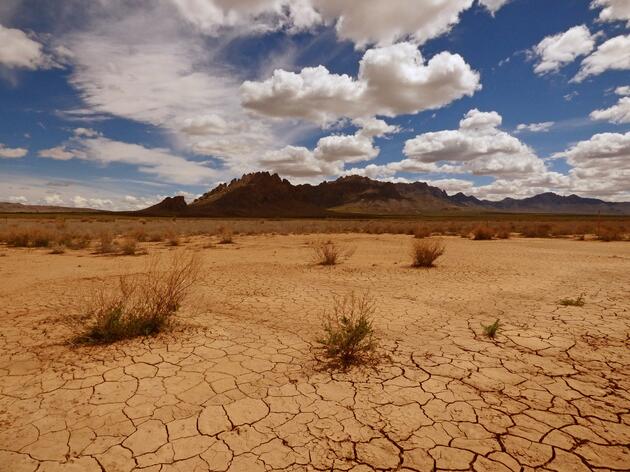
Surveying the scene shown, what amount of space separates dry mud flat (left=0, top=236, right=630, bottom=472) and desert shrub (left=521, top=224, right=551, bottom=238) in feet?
63.3

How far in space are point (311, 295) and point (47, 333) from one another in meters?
3.90

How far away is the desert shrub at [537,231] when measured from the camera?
2288cm

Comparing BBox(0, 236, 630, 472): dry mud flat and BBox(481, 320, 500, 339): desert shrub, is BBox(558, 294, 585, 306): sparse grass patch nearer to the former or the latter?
BBox(0, 236, 630, 472): dry mud flat

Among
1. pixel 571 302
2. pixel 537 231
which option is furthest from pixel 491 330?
pixel 537 231

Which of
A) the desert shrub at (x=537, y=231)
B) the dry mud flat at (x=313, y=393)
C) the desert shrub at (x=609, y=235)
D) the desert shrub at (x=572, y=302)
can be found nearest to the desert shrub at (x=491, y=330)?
the dry mud flat at (x=313, y=393)

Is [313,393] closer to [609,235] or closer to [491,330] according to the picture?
[491,330]

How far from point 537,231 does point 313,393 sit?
82.7 feet

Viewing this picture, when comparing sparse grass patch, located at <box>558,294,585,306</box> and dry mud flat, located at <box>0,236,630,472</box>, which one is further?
sparse grass patch, located at <box>558,294,585,306</box>

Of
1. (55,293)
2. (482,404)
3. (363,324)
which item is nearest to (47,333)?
(55,293)

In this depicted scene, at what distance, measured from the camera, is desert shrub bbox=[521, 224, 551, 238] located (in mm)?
22875

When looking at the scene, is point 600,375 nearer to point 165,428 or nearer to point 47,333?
point 165,428

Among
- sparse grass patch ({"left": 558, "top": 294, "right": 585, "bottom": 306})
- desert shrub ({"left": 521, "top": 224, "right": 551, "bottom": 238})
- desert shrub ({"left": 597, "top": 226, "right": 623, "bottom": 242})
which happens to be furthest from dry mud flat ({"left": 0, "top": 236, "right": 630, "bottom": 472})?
desert shrub ({"left": 521, "top": 224, "right": 551, "bottom": 238})

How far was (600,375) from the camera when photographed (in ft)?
10.9

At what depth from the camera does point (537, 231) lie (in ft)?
77.3
